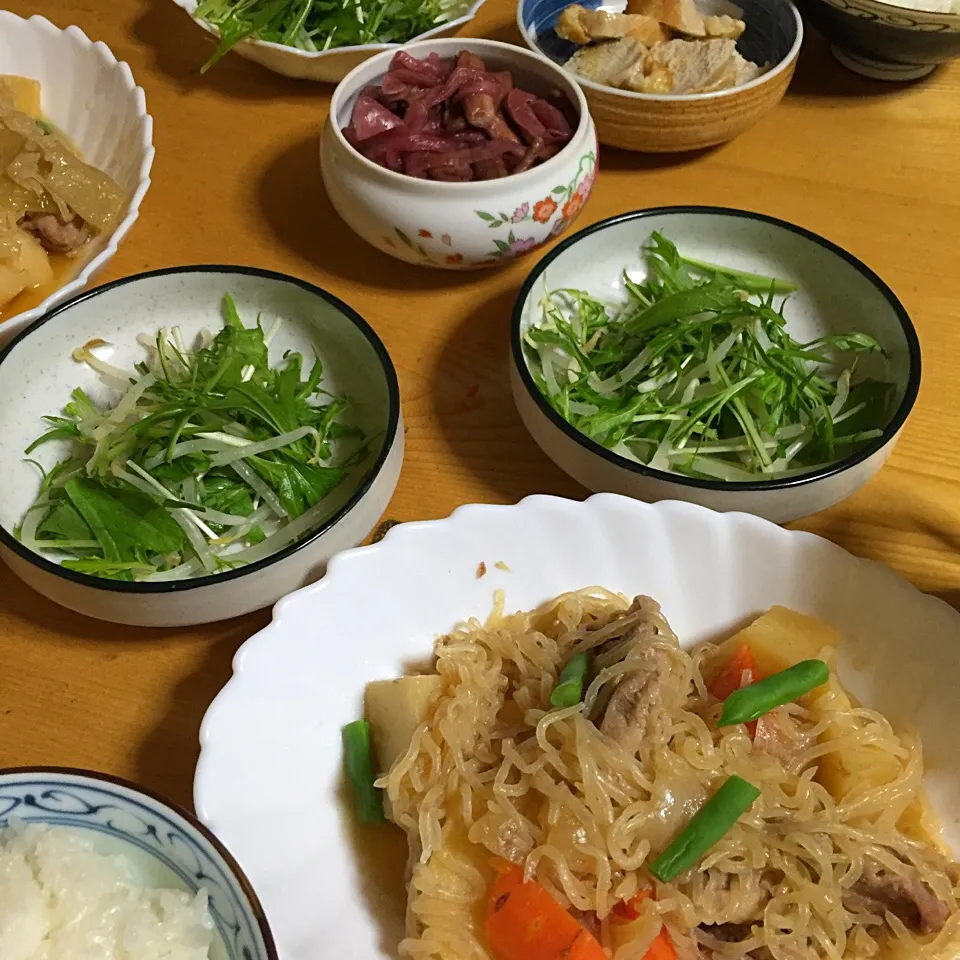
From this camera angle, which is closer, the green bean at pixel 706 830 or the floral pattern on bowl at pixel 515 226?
the green bean at pixel 706 830

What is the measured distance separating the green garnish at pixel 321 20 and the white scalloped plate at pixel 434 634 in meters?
1.29

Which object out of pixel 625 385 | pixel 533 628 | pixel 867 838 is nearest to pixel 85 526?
pixel 533 628

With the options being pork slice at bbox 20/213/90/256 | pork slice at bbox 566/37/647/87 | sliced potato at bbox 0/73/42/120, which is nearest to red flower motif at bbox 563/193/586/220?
pork slice at bbox 566/37/647/87

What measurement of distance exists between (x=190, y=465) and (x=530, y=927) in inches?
30.3

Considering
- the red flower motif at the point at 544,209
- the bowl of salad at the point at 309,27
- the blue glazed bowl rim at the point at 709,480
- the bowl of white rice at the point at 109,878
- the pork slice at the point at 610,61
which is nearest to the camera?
the bowl of white rice at the point at 109,878

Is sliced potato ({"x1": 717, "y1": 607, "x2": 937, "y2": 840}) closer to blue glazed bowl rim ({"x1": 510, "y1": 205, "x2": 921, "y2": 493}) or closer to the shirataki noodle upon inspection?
the shirataki noodle

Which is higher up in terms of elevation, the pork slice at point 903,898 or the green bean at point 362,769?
the green bean at point 362,769

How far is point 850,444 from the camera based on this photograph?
1.29 metres

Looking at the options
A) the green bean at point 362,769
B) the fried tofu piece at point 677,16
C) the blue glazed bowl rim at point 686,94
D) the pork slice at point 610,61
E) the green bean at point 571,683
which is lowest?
the green bean at point 362,769

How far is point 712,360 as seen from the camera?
137cm

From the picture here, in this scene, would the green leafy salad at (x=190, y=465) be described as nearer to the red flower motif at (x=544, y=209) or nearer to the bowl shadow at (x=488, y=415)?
the bowl shadow at (x=488, y=415)

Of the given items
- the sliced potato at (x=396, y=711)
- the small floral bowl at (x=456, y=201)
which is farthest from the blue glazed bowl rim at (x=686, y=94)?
the sliced potato at (x=396, y=711)

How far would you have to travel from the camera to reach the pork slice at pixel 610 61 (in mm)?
1719

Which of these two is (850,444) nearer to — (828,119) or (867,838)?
(867,838)
